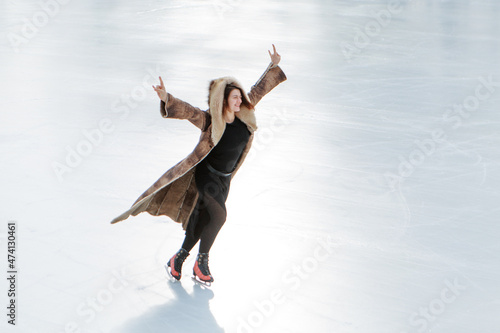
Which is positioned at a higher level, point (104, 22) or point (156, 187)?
point (104, 22)

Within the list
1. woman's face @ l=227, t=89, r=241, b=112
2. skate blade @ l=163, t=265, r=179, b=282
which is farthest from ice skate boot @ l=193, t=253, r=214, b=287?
woman's face @ l=227, t=89, r=241, b=112

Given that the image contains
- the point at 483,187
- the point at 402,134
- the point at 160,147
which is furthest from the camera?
the point at 402,134

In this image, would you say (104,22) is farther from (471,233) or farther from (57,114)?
(471,233)

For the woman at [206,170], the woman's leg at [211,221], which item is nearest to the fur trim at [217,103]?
the woman at [206,170]

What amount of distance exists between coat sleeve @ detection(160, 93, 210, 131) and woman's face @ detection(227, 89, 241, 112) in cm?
14

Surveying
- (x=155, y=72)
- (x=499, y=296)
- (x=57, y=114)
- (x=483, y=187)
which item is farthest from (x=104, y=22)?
(x=499, y=296)

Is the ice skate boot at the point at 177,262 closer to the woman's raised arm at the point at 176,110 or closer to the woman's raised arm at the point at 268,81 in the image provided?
the woman's raised arm at the point at 176,110

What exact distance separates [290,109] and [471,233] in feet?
9.45

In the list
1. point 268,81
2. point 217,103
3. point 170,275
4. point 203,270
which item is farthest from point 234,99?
point 170,275

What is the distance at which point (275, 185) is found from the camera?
530 cm

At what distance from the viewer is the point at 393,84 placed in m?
7.84

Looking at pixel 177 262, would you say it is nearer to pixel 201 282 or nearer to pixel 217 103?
pixel 201 282

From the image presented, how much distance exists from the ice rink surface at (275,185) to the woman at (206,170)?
0.94ft

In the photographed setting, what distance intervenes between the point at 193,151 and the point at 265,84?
0.69 metres
